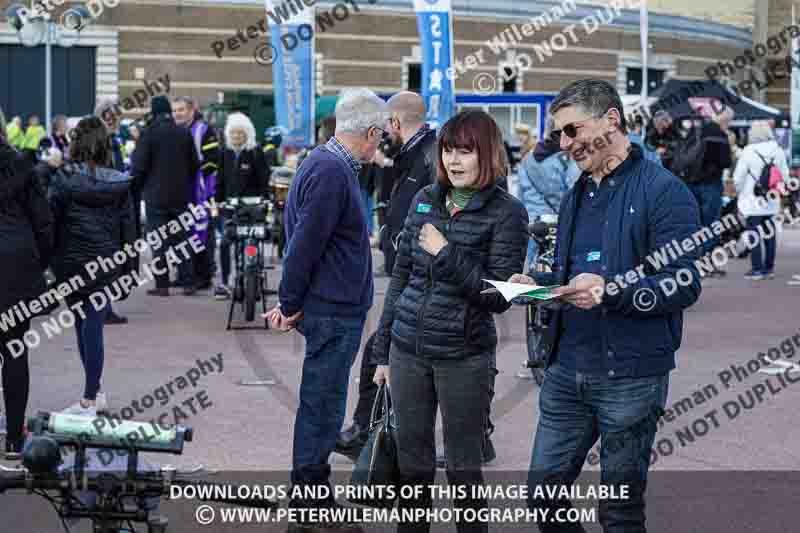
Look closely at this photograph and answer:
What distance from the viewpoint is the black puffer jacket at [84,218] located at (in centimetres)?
910

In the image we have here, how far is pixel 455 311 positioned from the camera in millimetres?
5629

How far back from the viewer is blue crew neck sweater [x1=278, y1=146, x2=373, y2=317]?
6.30 m

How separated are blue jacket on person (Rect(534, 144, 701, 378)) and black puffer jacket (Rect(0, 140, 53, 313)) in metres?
3.77

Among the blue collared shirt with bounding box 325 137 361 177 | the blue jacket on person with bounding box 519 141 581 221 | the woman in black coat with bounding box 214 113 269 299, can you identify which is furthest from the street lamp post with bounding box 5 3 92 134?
the blue collared shirt with bounding box 325 137 361 177

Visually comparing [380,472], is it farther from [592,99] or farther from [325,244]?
[592,99]

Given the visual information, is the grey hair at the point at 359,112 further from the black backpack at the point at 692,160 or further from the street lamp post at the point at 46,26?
the street lamp post at the point at 46,26

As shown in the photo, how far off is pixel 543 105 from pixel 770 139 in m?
7.20

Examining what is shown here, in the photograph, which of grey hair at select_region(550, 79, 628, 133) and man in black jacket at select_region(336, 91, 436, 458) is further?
man in black jacket at select_region(336, 91, 436, 458)

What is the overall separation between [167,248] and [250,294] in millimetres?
2525

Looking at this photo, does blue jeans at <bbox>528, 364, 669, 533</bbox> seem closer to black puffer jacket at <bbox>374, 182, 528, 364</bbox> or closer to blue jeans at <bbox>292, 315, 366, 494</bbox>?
black puffer jacket at <bbox>374, 182, 528, 364</bbox>

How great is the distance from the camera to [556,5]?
52938mm

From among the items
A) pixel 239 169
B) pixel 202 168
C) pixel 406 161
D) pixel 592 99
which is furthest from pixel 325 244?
pixel 202 168

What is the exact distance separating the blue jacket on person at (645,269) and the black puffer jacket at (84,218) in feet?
15.8

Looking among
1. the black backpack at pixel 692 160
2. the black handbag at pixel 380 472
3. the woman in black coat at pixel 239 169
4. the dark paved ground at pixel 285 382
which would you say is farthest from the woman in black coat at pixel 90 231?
the black backpack at pixel 692 160
